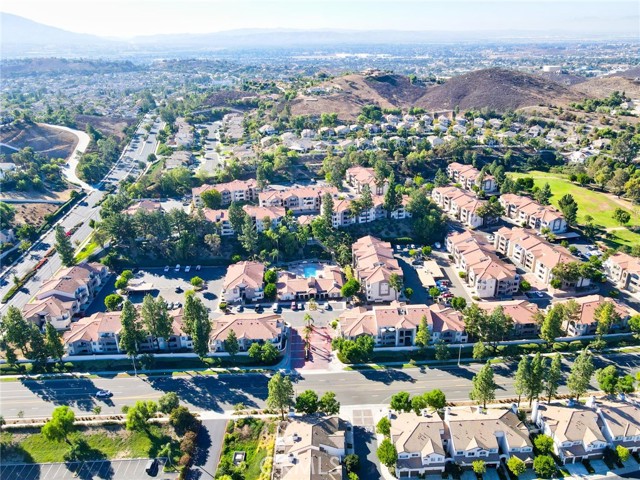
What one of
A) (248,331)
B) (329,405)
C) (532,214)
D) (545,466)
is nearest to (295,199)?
(248,331)

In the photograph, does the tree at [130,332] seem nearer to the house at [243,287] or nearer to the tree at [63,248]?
the house at [243,287]

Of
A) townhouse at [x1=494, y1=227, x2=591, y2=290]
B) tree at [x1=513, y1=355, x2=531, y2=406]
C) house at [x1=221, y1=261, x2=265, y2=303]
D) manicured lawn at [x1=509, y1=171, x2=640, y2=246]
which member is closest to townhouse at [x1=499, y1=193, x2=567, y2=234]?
townhouse at [x1=494, y1=227, x2=591, y2=290]

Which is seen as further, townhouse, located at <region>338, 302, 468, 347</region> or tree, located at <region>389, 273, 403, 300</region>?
tree, located at <region>389, 273, 403, 300</region>

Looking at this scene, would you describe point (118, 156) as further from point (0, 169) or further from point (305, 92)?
point (305, 92)

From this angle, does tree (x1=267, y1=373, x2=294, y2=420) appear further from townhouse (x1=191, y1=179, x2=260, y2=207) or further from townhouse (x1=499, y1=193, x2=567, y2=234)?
townhouse (x1=499, y1=193, x2=567, y2=234)

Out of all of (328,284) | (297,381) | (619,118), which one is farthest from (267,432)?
(619,118)

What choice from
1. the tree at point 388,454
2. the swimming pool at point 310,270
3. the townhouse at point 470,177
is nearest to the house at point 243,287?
the swimming pool at point 310,270
